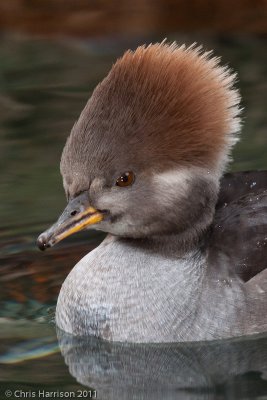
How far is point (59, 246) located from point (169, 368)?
1892 mm

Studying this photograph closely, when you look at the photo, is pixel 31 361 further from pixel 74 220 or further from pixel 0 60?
pixel 0 60

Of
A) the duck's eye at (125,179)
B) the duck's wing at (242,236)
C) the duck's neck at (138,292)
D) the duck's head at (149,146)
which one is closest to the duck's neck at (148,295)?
the duck's neck at (138,292)

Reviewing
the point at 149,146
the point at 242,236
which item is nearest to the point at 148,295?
the point at 242,236

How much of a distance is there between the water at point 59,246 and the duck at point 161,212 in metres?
0.16

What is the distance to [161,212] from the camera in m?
6.66

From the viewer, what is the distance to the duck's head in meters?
6.41

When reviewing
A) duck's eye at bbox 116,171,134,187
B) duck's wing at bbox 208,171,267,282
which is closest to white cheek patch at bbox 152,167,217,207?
duck's eye at bbox 116,171,134,187

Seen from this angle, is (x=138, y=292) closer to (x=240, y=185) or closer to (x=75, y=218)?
(x=75, y=218)

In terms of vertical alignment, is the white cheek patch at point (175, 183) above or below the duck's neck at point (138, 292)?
above

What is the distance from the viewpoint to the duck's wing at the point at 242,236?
6.88m

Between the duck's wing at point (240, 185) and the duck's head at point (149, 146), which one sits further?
the duck's wing at point (240, 185)

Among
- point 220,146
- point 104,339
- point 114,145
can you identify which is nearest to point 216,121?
point 220,146

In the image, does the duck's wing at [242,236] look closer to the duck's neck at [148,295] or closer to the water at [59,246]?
the duck's neck at [148,295]

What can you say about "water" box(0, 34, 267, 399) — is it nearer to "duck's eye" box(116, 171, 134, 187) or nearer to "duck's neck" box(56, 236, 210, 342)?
"duck's neck" box(56, 236, 210, 342)
